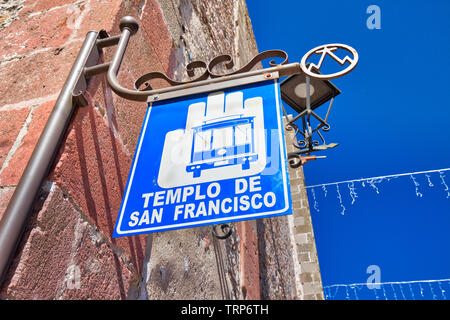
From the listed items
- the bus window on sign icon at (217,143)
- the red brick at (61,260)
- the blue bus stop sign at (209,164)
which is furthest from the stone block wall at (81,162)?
the bus window on sign icon at (217,143)

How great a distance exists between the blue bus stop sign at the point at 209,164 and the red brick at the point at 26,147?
38 centimetres

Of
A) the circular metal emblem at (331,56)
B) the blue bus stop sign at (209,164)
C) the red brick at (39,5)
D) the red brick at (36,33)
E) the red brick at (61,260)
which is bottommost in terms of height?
the red brick at (61,260)

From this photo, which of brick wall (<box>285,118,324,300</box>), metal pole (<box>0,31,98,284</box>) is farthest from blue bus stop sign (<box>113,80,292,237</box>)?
brick wall (<box>285,118,324,300</box>)

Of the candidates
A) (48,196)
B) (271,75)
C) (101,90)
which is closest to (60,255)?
(48,196)

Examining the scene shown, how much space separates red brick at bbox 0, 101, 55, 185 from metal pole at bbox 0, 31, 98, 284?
3.4 inches

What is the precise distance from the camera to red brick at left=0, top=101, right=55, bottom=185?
118 centimetres

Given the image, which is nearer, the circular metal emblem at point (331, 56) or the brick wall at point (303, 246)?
the circular metal emblem at point (331, 56)

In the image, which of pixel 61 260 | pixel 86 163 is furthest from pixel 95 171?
pixel 61 260

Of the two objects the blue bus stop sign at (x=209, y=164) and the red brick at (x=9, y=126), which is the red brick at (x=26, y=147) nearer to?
the red brick at (x=9, y=126)

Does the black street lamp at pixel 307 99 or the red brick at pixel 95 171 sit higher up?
the black street lamp at pixel 307 99

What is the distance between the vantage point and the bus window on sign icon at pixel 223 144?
1.15 metres

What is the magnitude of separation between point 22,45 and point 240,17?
4845mm

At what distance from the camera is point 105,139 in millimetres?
1459

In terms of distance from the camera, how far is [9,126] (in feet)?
4.38
